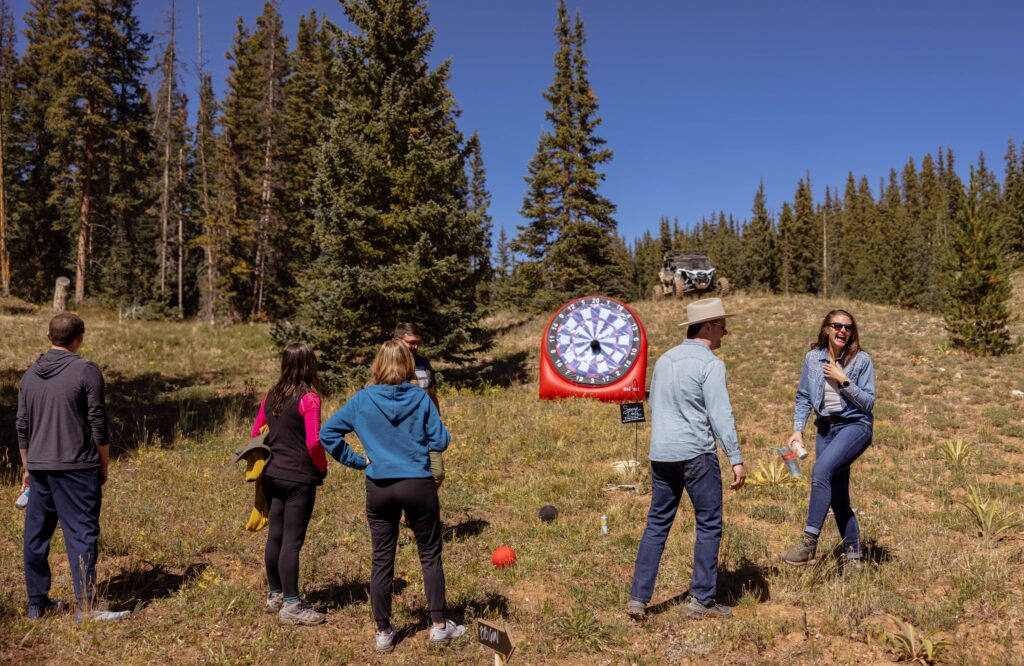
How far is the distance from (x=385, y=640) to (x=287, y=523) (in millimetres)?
1129

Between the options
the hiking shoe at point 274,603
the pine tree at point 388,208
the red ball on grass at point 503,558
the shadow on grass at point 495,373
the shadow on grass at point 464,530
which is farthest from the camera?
the shadow on grass at point 495,373

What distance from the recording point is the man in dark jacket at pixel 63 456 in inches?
174

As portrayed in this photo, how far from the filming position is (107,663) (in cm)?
402

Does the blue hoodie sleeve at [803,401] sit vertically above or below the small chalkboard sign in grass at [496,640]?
above

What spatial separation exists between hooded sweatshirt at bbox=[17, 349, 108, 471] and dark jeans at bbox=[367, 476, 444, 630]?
2.21 meters

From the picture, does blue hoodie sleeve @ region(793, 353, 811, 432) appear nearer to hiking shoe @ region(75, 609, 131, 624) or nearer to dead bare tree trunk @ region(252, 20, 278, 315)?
hiking shoe @ region(75, 609, 131, 624)

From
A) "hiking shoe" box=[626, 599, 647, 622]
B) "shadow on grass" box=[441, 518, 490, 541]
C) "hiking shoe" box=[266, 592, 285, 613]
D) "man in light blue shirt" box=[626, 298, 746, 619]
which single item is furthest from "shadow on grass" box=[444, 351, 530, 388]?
"man in light blue shirt" box=[626, 298, 746, 619]

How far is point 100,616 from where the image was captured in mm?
4555

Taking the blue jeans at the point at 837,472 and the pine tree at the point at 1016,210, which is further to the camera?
the pine tree at the point at 1016,210

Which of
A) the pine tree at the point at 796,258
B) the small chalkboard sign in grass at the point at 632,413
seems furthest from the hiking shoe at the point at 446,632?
the pine tree at the point at 796,258

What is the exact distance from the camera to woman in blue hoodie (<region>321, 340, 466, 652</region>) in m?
4.07

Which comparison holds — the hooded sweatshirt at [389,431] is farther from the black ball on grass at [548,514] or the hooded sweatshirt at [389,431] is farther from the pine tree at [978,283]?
the pine tree at [978,283]

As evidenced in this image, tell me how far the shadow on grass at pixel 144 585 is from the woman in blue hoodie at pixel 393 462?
226 cm

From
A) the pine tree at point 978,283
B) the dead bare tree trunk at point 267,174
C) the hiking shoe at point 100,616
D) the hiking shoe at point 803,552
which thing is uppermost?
the dead bare tree trunk at point 267,174
